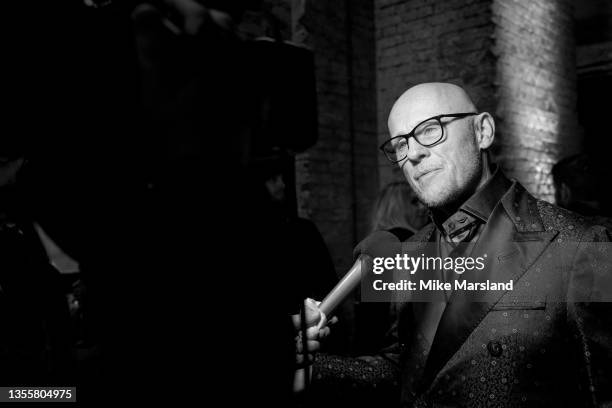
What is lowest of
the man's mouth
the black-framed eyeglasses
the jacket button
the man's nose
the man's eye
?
the jacket button

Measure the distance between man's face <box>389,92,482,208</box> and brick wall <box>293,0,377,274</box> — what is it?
2.23 metres

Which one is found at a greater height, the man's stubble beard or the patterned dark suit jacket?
the man's stubble beard

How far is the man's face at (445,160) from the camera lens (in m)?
1.66

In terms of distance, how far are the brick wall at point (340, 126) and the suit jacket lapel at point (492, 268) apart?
2.38 meters

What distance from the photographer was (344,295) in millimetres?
1480

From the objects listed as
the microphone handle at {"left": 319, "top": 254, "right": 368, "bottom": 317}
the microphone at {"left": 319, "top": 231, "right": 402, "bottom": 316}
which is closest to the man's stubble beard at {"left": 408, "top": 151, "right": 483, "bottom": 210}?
the microphone at {"left": 319, "top": 231, "right": 402, "bottom": 316}

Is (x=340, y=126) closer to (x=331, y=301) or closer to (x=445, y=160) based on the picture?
(x=445, y=160)

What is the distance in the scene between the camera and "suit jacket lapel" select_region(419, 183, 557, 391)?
4.97ft

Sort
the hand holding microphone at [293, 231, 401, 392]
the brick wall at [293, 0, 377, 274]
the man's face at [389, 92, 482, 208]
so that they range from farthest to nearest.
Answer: the brick wall at [293, 0, 377, 274], the man's face at [389, 92, 482, 208], the hand holding microphone at [293, 231, 401, 392]

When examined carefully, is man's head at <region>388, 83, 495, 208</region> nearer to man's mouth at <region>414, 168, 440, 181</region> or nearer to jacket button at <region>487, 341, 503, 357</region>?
man's mouth at <region>414, 168, 440, 181</region>

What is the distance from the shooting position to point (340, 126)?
427 centimetres

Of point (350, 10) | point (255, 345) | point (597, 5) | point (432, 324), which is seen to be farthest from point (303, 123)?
point (597, 5)

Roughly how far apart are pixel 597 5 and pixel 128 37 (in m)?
7.04

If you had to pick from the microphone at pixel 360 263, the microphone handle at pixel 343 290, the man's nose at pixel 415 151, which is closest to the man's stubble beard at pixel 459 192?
the man's nose at pixel 415 151
